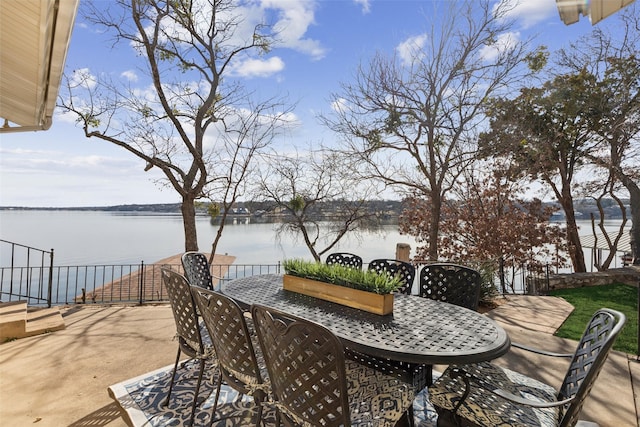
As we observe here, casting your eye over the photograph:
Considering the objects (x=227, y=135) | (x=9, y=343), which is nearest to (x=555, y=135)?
(x=227, y=135)

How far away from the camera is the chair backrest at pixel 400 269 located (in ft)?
10.1

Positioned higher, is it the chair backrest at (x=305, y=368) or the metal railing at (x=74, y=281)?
the chair backrest at (x=305, y=368)

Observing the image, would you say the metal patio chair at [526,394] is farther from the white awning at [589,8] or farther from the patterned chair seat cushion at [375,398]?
the white awning at [589,8]

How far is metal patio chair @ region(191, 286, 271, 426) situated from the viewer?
168 centimetres

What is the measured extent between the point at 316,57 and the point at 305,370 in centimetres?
634

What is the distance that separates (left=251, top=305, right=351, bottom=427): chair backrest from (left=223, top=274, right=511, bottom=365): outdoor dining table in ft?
1.07

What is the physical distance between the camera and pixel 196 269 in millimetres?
3369

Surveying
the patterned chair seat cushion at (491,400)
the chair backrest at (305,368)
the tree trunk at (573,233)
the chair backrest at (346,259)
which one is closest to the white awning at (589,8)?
the chair backrest at (305,368)

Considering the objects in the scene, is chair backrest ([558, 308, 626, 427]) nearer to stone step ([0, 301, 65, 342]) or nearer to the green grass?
the green grass

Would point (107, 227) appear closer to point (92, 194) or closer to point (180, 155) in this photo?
point (92, 194)

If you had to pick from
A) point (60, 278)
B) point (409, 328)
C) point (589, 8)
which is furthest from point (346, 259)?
point (60, 278)

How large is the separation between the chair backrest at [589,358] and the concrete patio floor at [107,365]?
1001 mm

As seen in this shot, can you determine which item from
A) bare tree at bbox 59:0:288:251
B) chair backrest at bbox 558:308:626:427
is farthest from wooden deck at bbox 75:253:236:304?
chair backrest at bbox 558:308:626:427

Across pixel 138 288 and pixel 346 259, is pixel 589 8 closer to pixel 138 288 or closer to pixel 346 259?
pixel 346 259
